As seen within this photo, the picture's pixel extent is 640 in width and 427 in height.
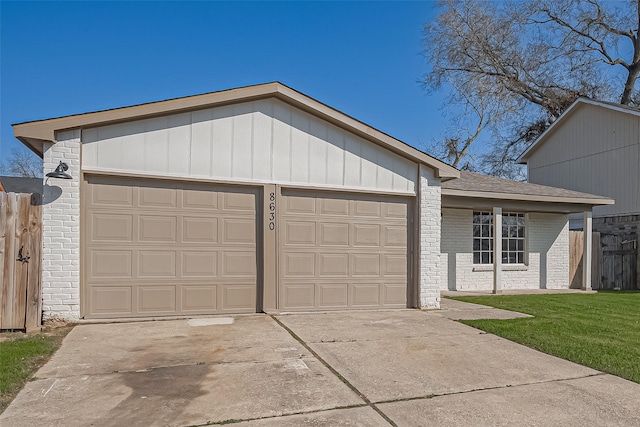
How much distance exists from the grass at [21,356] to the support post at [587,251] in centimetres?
1345

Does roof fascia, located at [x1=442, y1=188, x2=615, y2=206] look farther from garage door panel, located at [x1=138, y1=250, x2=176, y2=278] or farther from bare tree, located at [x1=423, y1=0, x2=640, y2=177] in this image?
bare tree, located at [x1=423, y1=0, x2=640, y2=177]

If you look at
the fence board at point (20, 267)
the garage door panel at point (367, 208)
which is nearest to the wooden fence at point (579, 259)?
the garage door panel at point (367, 208)

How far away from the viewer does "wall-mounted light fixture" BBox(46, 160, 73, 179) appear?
19.8 feet

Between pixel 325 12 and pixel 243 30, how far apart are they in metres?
2.40

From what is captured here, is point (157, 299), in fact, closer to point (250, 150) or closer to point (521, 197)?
point (250, 150)

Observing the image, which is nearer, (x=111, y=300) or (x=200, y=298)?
(x=111, y=300)

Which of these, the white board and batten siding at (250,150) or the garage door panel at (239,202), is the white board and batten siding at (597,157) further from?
the garage door panel at (239,202)

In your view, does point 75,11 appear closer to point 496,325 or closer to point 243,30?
point 243,30

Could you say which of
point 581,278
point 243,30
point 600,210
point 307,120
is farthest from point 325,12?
point 600,210

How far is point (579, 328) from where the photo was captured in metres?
6.77

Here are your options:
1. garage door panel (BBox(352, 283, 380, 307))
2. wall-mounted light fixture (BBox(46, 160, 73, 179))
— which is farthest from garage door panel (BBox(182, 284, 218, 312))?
garage door panel (BBox(352, 283, 380, 307))

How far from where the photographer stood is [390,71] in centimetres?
1661

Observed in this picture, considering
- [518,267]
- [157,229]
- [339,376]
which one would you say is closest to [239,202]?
[157,229]

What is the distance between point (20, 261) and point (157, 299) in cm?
196
